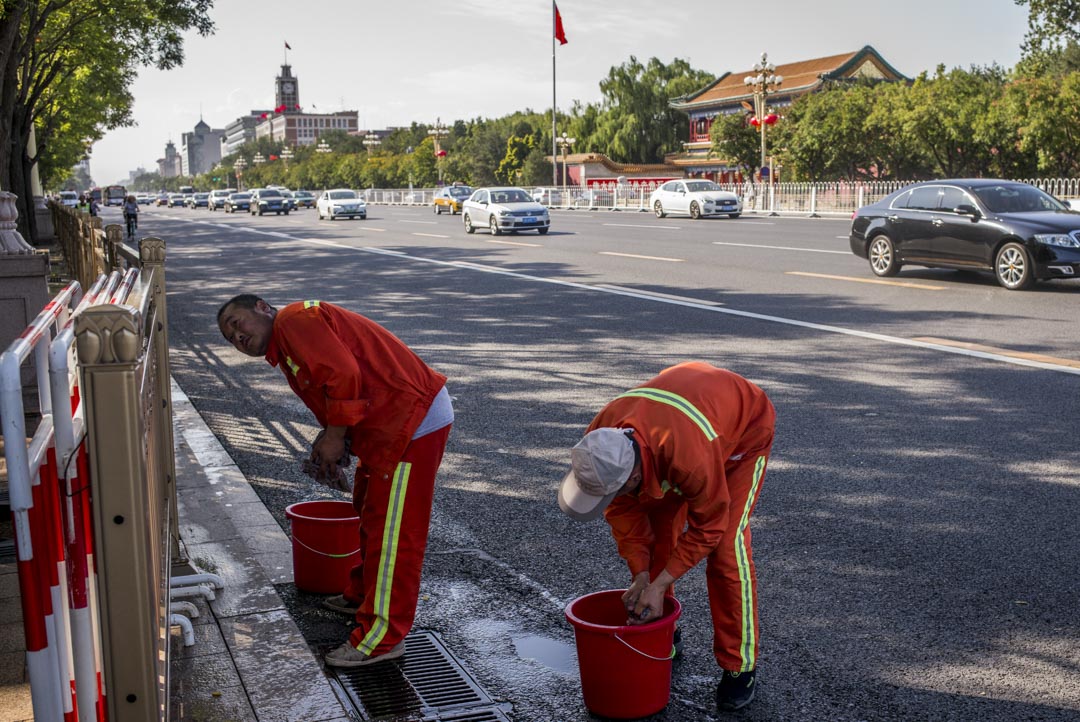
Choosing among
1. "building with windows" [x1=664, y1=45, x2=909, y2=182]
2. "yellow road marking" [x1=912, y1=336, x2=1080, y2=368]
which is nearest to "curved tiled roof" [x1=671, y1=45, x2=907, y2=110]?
"building with windows" [x1=664, y1=45, x2=909, y2=182]

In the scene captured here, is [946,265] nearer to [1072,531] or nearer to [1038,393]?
[1038,393]

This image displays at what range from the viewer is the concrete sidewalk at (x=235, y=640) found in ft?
11.3

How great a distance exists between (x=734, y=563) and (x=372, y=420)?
1325 millimetres

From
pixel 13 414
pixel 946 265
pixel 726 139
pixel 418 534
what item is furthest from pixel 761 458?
pixel 726 139

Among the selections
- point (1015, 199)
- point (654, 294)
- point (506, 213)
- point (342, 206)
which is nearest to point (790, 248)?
point (1015, 199)

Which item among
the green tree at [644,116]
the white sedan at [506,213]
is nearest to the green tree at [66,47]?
the white sedan at [506,213]

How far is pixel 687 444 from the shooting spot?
9.86 feet

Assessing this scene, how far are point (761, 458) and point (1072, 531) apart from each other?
7.93ft

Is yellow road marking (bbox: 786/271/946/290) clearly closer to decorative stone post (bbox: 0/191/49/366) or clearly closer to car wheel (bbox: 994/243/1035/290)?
car wheel (bbox: 994/243/1035/290)

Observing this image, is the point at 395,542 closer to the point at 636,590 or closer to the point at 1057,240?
the point at 636,590

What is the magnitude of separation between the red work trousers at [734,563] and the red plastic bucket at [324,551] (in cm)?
151

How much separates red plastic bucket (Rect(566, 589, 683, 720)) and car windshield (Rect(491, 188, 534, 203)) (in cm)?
2828

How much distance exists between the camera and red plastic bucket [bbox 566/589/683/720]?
3.29 meters

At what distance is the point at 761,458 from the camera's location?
3.46m
